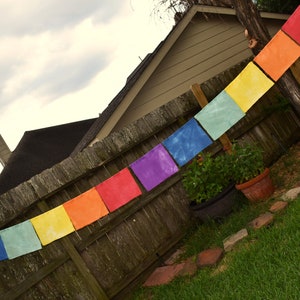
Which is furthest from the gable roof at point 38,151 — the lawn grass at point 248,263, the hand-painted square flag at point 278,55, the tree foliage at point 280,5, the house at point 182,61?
the hand-painted square flag at point 278,55

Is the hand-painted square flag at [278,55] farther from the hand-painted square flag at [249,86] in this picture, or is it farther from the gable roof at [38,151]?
the gable roof at [38,151]

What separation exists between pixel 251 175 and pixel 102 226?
211 cm

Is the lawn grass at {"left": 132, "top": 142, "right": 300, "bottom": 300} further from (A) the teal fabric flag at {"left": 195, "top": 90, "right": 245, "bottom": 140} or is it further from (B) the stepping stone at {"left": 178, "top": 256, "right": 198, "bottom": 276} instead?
(A) the teal fabric flag at {"left": 195, "top": 90, "right": 245, "bottom": 140}

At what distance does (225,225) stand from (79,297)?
80.0 inches

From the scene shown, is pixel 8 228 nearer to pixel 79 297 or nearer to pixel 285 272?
pixel 79 297

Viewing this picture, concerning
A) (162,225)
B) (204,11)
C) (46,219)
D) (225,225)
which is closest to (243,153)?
(225,225)

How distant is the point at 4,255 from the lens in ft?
13.0

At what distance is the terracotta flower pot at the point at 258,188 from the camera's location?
4.79 meters

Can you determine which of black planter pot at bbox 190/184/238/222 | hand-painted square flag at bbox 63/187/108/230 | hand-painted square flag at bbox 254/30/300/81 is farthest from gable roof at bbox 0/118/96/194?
hand-painted square flag at bbox 254/30/300/81

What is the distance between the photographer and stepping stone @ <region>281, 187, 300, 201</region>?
14.1 ft

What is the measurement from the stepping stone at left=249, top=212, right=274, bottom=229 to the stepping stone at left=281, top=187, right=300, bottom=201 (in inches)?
14.1

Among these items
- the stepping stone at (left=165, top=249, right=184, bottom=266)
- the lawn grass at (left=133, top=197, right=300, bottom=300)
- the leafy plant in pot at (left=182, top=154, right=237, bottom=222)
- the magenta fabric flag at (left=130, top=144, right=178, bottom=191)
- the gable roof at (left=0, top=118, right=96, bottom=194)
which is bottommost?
the lawn grass at (left=133, top=197, right=300, bottom=300)

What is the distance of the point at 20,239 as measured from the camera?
4.10 meters

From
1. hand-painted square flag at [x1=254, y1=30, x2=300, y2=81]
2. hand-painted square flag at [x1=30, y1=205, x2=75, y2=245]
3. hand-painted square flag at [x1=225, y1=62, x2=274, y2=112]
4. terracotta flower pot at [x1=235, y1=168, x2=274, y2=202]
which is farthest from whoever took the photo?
terracotta flower pot at [x1=235, y1=168, x2=274, y2=202]
